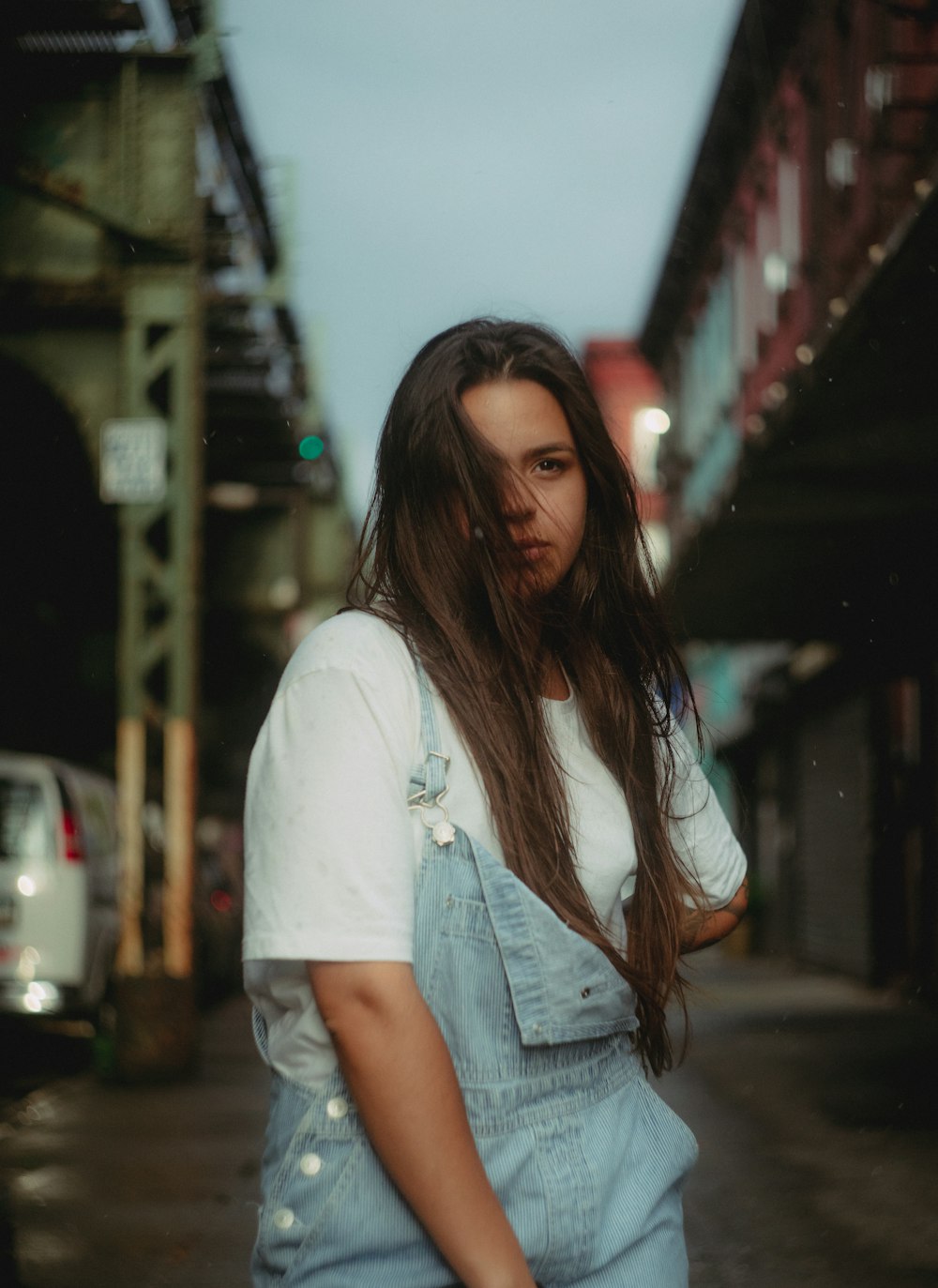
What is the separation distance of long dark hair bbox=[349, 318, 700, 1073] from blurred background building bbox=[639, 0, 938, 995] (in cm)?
41

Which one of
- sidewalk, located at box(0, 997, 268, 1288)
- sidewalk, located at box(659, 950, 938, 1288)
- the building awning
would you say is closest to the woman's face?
sidewalk, located at box(659, 950, 938, 1288)

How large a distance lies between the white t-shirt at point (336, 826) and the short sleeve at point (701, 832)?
225 millimetres

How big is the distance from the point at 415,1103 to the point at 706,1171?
5.89m

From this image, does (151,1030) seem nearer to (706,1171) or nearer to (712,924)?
(706,1171)

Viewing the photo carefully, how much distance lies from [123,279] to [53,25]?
1.50 meters

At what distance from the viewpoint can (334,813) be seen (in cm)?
169

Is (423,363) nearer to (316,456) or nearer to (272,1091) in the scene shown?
(272,1091)

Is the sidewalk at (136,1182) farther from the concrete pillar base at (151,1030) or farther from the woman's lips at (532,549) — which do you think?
the woman's lips at (532,549)

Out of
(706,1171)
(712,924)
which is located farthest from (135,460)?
(712,924)

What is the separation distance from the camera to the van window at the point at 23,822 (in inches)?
444

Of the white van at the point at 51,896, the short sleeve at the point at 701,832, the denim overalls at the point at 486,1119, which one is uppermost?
the short sleeve at the point at 701,832

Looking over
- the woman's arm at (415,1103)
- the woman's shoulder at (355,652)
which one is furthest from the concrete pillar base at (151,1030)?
the woman's arm at (415,1103)

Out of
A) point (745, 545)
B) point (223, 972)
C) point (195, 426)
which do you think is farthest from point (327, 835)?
point (223, 972)

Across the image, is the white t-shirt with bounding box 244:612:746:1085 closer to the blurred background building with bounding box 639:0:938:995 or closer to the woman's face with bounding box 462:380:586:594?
the woman's face with bounding box 462:380:586:594
